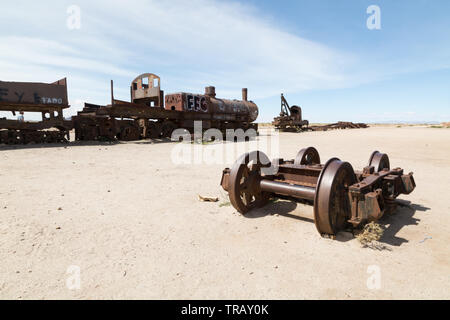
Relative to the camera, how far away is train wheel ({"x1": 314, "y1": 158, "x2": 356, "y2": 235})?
122 inches

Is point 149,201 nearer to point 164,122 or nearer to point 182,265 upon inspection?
point 182,265

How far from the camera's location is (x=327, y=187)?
3115mm

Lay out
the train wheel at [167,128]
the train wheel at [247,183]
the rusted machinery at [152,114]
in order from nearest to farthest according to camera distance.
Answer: the train wheel at [247,183]
the rusted machinery at [152,114]
the train wheel at [167,128]

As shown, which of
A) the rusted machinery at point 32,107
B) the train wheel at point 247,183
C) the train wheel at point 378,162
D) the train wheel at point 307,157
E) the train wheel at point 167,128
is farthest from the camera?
the train wheel at point 167,128

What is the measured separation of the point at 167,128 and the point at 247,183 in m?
14.5

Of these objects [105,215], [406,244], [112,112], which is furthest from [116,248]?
[112,112]

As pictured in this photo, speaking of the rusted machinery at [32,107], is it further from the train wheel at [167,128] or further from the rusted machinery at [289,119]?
the rusted machinery at [289,119]

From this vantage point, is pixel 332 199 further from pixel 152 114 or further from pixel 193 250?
pixel 152 114

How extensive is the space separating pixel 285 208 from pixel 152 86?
15.0 m

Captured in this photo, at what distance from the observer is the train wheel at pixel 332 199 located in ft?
10.2

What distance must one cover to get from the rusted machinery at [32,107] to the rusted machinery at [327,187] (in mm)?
13551

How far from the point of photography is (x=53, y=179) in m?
6.21

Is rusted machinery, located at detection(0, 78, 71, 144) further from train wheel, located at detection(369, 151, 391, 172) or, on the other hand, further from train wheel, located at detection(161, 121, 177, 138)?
train wheel, located at detection(369, 151, 391, 172)

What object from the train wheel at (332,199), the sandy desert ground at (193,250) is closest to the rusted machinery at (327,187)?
the train wheel at (332,199)
